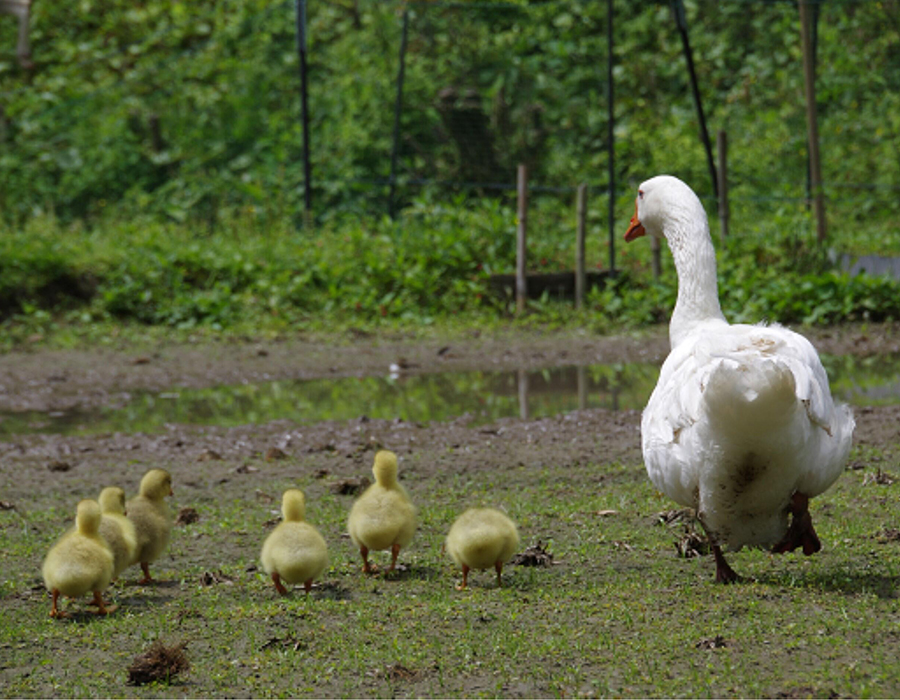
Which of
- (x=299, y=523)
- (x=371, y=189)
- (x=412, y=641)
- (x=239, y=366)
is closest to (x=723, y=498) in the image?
(x=412, y=641)

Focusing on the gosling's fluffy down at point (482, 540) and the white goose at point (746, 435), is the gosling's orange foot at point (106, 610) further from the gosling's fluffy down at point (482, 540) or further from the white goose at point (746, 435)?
the white goose at point (746, 435)

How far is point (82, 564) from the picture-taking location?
4559 millimetres

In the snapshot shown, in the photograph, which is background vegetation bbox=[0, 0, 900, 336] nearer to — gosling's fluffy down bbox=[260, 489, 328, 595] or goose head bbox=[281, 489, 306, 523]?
goose head bbox=[281, 489, 306, 523]

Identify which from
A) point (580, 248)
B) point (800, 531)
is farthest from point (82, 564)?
point (580, 248)

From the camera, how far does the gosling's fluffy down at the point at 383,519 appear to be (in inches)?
199

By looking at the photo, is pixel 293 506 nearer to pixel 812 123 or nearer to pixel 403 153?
pixel 812 123

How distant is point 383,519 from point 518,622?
99cm

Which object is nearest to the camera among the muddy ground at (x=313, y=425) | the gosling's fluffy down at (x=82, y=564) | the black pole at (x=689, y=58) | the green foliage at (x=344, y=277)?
the gosling's fluffy down at (x=82, y=564)

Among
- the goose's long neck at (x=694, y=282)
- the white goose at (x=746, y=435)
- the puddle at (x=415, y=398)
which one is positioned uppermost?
the goose's long neck at (x=694, y=282)

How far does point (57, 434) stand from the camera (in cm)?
936

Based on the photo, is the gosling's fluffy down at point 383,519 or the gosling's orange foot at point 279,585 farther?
the gosling's fluffy down at point 383,519

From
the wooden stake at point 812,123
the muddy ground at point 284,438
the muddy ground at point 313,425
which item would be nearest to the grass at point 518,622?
the muddy ground at point 284,438

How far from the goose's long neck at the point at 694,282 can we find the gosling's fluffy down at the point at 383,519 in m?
1.55

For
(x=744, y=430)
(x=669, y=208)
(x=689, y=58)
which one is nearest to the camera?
(x=744, y=430)
